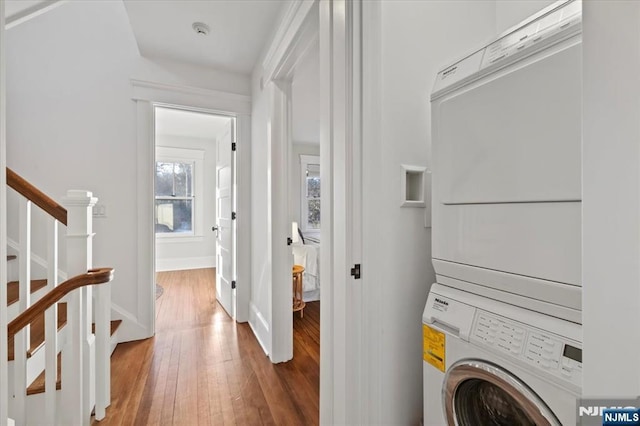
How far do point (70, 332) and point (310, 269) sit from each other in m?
2.33

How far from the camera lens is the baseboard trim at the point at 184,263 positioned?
518 centimetres

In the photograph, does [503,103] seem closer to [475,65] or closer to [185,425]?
[475,65]

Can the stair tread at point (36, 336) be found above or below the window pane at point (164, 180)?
below

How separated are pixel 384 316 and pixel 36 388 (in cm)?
178

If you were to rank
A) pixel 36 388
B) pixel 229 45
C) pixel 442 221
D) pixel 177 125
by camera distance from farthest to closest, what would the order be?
pixel 177 125
pixel 229 45
pixel 36 388
pixel 442 221

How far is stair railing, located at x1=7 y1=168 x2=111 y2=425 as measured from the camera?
4.21 ft

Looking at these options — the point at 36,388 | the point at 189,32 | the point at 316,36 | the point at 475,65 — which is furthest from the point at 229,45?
the point at 36,388

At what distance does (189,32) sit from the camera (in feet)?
7.31

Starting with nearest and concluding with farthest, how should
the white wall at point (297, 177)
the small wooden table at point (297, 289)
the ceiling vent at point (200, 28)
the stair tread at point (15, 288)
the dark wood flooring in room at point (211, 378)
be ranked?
1. the dark wood flooring in room at point (211, 378)
2. the stair tread at point (15, 288)
3. the ceiling vent at point (200, 28)
4. the small wooden table at point (297, 289)
5. the white wall at point (297, 177)

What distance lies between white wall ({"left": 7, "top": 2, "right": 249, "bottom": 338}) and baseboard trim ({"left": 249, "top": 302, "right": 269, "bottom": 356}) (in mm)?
893

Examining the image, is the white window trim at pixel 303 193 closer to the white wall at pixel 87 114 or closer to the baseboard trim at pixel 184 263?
the baseboard trim at pixel 184 263

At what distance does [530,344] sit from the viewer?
2.32 feet

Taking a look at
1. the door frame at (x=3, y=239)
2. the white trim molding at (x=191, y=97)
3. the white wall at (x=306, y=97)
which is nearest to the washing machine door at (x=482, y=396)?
Result: the door frame at (x=3, y=239)

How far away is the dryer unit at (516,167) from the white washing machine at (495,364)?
5 centimetres
